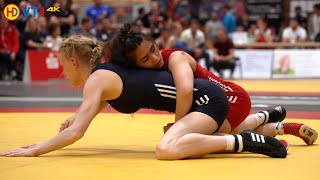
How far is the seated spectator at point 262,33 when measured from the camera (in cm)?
1821

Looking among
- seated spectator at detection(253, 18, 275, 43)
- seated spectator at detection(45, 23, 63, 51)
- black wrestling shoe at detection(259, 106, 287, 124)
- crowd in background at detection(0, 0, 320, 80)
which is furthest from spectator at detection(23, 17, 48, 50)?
black wrestling shoe at detection(259, 106, 287, 124)

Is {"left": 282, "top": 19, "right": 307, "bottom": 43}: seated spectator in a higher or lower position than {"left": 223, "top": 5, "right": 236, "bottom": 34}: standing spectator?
lower

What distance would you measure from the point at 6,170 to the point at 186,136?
1.06m

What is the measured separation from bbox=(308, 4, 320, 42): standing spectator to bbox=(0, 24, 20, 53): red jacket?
25.9 ft

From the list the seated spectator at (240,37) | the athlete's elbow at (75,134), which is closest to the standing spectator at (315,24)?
the seated spectator at (240,37)

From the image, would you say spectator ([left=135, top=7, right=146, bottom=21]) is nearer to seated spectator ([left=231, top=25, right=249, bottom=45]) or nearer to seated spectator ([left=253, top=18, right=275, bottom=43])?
seated spectator ([left=231, top=25, right=249, bottom=45])

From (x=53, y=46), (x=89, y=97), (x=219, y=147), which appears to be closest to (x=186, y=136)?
(x=219, y=147)

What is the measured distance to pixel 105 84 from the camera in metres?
4.26

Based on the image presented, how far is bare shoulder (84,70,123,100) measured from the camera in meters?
4.24

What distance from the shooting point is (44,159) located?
4.23 meters

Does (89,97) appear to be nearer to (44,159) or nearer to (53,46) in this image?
(44,159)

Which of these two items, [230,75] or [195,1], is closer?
[230,75]

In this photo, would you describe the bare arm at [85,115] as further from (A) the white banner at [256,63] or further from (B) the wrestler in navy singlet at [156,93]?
(A) the white banner at [256,63]

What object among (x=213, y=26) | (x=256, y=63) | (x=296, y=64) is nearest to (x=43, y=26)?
(x=213, y=26)
